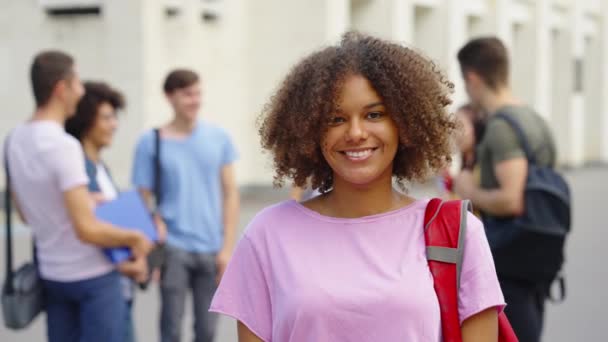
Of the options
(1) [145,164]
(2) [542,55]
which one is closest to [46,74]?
(1) [145,164]

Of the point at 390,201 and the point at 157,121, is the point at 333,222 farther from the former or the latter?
the point at 157,121

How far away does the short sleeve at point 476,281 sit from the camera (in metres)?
2.18

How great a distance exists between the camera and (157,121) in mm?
15148

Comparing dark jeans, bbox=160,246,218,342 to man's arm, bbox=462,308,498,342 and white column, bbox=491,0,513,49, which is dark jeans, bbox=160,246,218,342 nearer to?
man's arm, bbox=462,308,498,342

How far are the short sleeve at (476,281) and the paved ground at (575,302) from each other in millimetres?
4864

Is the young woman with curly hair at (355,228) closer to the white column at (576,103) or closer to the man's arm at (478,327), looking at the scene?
the man's arm at (478,327)

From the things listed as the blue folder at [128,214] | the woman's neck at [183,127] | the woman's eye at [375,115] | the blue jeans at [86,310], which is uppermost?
the woman's eye at [375,115]

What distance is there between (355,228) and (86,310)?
7.26ft

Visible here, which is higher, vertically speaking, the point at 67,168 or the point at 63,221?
the point at 67,168

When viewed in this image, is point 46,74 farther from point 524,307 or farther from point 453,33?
point 453,33

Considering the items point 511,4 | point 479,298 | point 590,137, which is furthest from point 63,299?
point 590,137

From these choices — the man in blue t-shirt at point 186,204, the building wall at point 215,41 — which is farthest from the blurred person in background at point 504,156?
the building wall at point 215,41

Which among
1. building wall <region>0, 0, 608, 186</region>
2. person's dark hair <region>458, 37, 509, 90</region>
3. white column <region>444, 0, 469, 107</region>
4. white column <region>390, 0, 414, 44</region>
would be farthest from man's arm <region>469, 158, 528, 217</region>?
white column <region>444, 0, 469, 107</region>

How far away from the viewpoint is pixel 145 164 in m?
5.57
